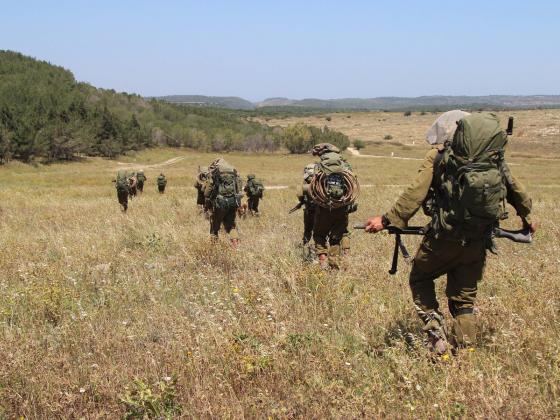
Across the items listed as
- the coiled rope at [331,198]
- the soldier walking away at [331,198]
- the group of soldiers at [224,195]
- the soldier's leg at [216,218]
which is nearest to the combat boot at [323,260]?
the soldier walking away at [331,198]

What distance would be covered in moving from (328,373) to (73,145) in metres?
58.5

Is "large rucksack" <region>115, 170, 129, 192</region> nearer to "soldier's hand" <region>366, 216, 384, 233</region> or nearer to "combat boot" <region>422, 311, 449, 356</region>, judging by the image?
"soldier's hand" <region>366, 216, 384, 233</region>

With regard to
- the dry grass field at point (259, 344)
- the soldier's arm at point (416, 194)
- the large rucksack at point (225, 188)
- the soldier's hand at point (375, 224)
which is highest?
the soldier's arm at point (416, 194)

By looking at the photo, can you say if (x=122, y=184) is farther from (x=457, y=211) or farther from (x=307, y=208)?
(x=457, y=211)

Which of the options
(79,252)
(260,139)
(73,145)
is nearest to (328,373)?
(79,252)

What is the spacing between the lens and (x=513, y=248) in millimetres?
7492

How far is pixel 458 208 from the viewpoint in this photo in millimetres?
3148

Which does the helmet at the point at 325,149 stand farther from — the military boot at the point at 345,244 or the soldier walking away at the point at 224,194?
the soldier walking away at the point at 224,194

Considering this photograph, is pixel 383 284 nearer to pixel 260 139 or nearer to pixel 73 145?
pixel 73 145

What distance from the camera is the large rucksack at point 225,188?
26.6 feet

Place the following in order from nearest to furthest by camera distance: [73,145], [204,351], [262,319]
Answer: [204,351] < [262,319] < [73,145]

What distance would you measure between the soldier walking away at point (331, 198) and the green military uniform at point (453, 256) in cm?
242

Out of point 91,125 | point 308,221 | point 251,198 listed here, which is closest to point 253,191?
point 251,198

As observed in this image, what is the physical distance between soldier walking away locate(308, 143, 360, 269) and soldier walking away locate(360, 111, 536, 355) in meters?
2.36
